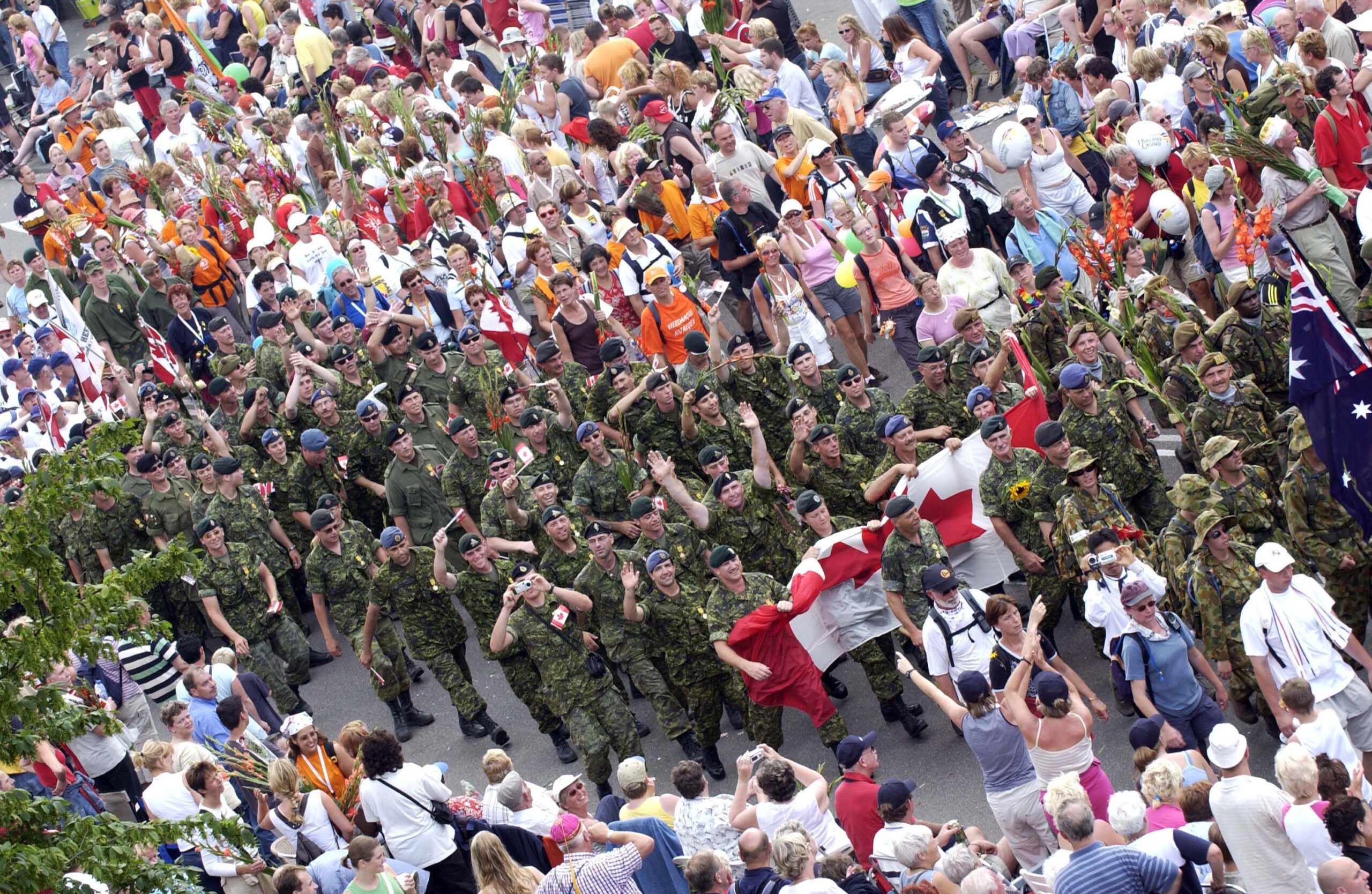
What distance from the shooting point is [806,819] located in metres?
9.62

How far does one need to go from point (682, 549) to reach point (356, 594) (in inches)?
110

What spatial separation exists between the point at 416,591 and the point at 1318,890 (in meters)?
6.78

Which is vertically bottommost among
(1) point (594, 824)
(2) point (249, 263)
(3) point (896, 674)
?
(3) point (896, 674)

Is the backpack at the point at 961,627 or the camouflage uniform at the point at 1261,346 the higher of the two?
the camouflage uniform at the point at 1261,346

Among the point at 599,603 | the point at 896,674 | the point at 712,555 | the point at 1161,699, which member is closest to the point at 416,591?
the point at 599,603

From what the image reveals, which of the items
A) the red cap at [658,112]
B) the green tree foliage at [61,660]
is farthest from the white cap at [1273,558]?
the red cap at [658,112]

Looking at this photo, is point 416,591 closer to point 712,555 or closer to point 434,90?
point 712,555

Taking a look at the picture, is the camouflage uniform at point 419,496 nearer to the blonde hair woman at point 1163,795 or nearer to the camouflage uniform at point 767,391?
the camouflage uniform at point 767,391

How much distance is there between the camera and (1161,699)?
10.2 m

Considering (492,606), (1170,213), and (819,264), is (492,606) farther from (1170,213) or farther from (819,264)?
(1170,213)

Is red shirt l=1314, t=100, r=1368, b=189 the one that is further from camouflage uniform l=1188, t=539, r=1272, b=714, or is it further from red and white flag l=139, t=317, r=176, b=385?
red and white flag l=139, t=317, r=176, b=385

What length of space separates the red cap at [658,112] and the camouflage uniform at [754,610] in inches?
262

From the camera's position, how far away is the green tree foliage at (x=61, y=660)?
8.10m

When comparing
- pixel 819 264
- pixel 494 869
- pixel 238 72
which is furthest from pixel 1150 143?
pixel 238 72
